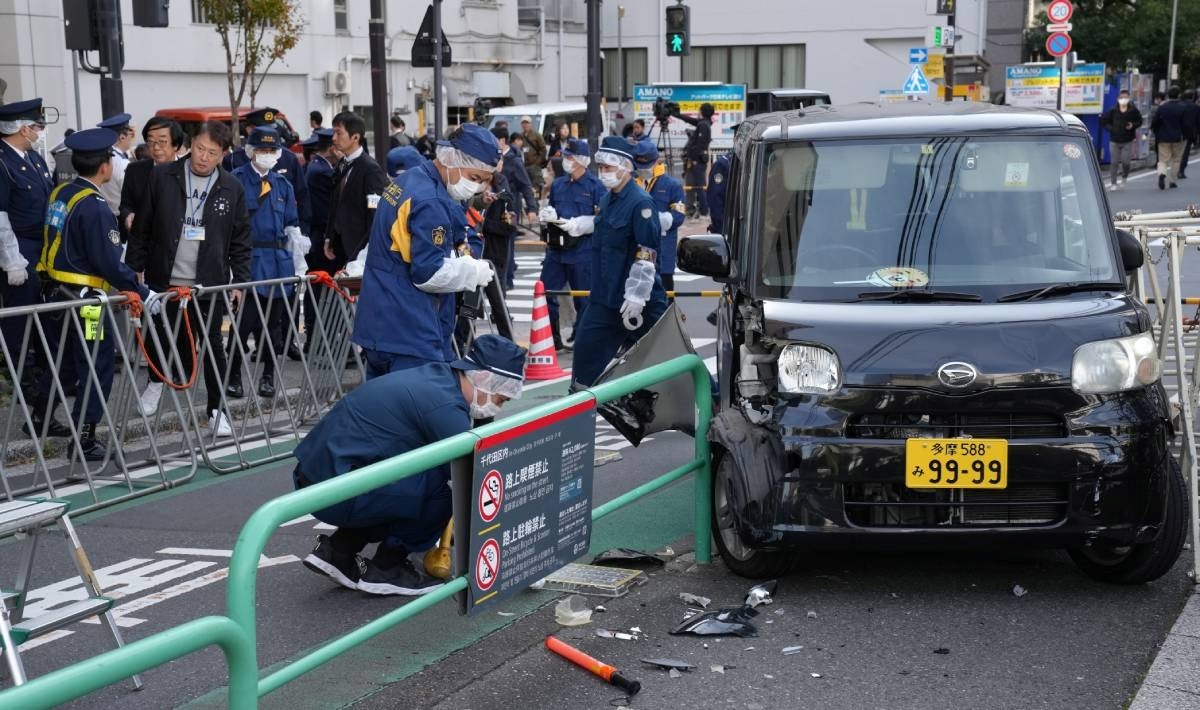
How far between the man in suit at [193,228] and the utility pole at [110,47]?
1570mm

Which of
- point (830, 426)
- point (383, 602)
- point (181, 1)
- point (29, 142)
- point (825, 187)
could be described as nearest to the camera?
point (830, 426)

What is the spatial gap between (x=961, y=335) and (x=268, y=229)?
22.2 feet

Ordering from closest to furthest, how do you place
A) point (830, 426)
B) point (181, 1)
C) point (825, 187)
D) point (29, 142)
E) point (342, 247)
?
point (830, 426)
point (825, 187)
point (29, 142)
point (342, 247)
point (181, 1)

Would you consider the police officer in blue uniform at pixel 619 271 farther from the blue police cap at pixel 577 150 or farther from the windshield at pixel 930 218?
the blue police cap at pixel 577 150

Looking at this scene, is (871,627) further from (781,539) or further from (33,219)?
(33,219)

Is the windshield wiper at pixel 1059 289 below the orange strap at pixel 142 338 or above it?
above

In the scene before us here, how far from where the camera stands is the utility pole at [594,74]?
1952 cm

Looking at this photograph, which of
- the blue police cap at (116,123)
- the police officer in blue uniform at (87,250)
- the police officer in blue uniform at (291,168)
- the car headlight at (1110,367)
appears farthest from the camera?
the police officer in blue uniform at (291,168)

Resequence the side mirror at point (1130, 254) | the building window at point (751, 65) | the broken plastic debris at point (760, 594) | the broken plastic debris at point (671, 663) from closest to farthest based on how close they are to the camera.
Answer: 1. the broken plastic debris at point (671, 663)
2. the broken plastic debris at point (760, 594)
3. the side mirror at point (1130, 254)
4. the building window at point (751, 65)

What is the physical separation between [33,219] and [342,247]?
2459mm

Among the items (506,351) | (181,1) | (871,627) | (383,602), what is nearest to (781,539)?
(871,627)

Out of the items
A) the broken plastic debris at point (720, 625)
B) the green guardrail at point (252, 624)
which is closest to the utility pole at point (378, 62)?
the broken plastic debris at point (720, 625)

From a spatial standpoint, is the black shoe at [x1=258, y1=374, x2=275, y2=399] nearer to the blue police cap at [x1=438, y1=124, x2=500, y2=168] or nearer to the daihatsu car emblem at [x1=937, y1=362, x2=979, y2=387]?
the blue police cap at [x1=438, y1=124, x2=500, y2=168]

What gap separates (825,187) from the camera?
6395 mm
